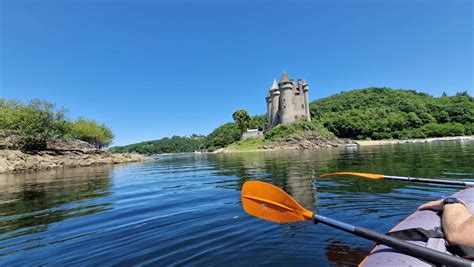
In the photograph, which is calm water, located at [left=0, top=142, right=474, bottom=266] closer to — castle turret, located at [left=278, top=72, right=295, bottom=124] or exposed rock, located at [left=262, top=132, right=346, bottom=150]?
A: exposed rock, located at [left=262, top=132, right=346, bottom=150]

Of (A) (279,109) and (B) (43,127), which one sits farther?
(A) (279,109)

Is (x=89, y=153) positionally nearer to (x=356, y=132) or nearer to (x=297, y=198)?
(x=297, y=198)

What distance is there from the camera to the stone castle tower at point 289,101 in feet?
246

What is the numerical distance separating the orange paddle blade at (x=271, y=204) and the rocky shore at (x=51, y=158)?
36.8 metres

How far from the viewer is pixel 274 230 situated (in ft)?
15.7

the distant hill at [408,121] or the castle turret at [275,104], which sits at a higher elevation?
the castle turret at [275,104]

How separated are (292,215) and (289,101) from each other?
73.7 metres

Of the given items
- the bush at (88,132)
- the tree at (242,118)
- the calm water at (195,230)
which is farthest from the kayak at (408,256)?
the tree at (242,118)

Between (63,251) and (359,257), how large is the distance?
5011mm

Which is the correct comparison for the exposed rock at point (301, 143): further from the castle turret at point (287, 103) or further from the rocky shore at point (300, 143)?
the castle turret at point (287, 103)

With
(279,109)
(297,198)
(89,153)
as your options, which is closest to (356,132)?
(279,109)

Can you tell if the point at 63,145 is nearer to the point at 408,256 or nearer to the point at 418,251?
the point at 408,256

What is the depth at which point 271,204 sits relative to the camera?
4.23 metres

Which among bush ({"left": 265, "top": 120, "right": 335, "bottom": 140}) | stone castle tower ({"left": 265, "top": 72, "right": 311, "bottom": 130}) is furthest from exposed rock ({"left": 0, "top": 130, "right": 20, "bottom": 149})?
stone castle tower ({"left": 265, "top": 72, "right": 311, "bottom": 130})
